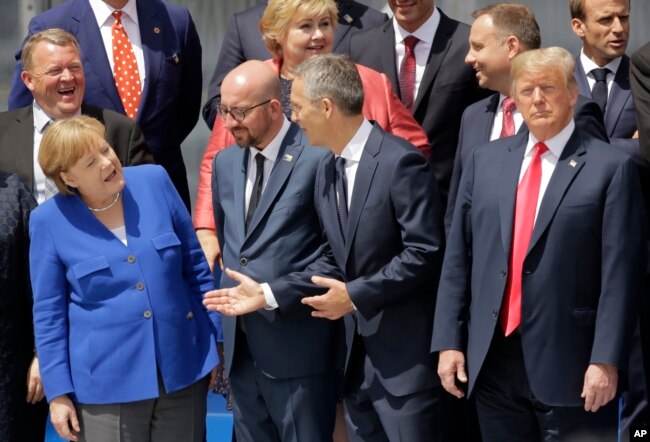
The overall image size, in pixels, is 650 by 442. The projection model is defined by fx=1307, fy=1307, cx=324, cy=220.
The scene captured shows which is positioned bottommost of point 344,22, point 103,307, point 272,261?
point 103,307

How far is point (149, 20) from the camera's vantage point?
6.09 metres

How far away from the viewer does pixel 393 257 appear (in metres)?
4.68

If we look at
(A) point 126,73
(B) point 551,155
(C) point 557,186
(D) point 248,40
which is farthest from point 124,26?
(C) point 557,186

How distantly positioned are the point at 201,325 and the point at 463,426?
1.18 meters

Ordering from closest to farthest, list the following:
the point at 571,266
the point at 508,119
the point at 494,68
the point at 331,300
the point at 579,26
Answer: the point at 571,266 < the point at 331,300 < the point at 508,119 < the point at 494,68 < the point at 579,26

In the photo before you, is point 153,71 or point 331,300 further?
point 153,71

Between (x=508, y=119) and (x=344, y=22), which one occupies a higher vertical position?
(x=344, y=22)

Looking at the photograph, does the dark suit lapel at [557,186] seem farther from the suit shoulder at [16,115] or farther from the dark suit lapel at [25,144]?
the suit shoulder at [16,115]

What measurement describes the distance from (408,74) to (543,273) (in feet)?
5.31

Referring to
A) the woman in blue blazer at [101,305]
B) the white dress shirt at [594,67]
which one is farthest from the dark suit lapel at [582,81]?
the woman in blue blazer at [101,305]

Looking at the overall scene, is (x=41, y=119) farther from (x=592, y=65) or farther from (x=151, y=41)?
(x=592, y=65)

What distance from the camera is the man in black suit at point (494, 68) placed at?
513 centimetres

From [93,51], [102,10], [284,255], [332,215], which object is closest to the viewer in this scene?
[332,215]

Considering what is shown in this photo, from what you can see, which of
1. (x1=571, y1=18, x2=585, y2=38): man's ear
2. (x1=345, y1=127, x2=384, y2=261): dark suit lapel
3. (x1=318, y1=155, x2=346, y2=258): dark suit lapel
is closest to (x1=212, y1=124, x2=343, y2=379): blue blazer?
(x1=318, y1=155, x2=346, y2=258): dark suit lapel
